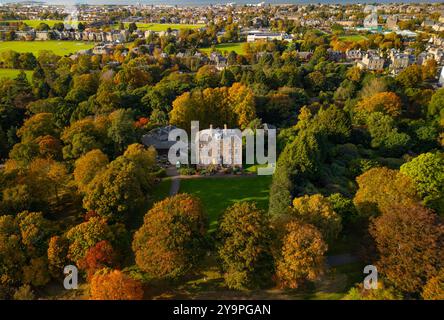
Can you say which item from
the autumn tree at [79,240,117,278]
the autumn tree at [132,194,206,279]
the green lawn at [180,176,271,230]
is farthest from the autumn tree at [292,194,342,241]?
the autumn tree at [79,240,117,278]

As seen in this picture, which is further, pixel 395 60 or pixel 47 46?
pixel 47 46

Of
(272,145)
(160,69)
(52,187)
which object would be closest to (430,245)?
(272,145)

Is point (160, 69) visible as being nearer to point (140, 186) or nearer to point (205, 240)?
point (140, 186)

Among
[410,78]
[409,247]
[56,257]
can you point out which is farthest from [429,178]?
[410,78]

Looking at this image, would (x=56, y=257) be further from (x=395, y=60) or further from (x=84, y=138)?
(x=395, y=60)

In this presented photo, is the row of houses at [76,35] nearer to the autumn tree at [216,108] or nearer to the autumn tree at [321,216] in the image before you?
the autumn tree at [216,108]

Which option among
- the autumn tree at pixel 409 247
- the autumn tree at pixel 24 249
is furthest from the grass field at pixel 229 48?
the autumn tree at pixel 409 247

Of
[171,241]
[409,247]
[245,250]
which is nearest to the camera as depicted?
[409,247]

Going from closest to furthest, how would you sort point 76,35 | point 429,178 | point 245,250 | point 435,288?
1. point 435,288
2. point 245,250
3. point 429,178
4. point 76,35

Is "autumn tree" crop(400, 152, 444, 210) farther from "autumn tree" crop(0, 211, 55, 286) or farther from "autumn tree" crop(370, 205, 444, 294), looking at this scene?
"autumn tree" crop(0, 211, 55, 286)
